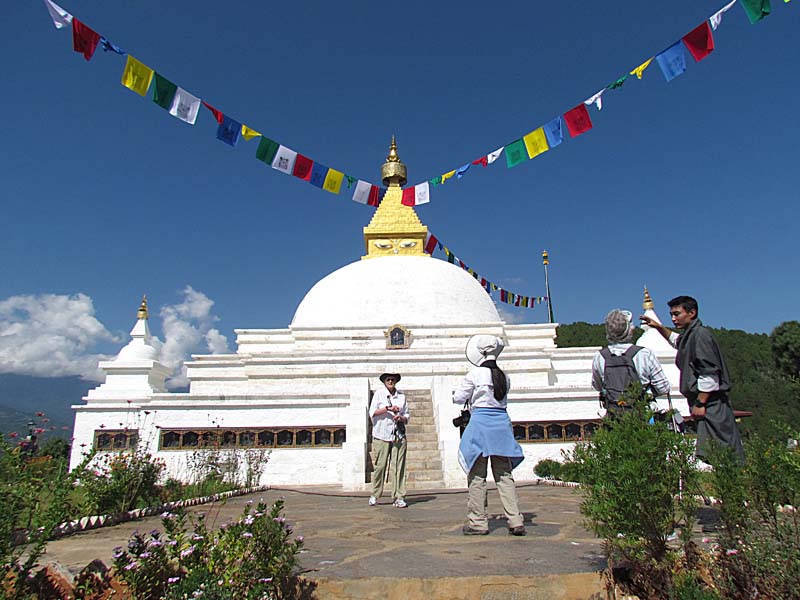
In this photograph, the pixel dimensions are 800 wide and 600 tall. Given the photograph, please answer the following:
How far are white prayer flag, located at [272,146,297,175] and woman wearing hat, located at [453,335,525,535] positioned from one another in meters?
7.28

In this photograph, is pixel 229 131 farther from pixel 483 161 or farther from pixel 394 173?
pixel 394 173

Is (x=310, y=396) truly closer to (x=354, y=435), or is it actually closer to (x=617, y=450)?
(x=354, y=435)

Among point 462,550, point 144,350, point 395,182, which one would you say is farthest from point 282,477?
point 395,182

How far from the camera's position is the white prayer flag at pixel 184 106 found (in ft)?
28.3

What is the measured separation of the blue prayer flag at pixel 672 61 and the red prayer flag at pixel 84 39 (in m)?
8.11

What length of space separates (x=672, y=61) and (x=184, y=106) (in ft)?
24.7

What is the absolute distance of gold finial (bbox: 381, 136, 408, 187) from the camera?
89.2ft

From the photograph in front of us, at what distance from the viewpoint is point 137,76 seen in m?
8.02

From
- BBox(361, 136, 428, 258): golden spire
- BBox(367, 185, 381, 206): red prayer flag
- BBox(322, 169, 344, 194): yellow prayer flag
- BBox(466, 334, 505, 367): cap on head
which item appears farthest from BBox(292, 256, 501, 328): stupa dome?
BBox(466, 334, 505, 367): cap on head

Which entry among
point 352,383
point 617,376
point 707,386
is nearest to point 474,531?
point 617,376

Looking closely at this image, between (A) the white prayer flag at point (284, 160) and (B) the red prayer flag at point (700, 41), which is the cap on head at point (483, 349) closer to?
(B) the red prayer flag at point (700, 41)

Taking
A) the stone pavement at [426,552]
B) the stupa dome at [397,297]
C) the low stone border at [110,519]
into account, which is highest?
the stupa dome at [397,297]

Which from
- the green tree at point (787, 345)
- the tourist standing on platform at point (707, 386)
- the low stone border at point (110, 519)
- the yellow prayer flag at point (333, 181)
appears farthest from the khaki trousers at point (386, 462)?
the green tree at point (787, 345)

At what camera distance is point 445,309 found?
18.9m
